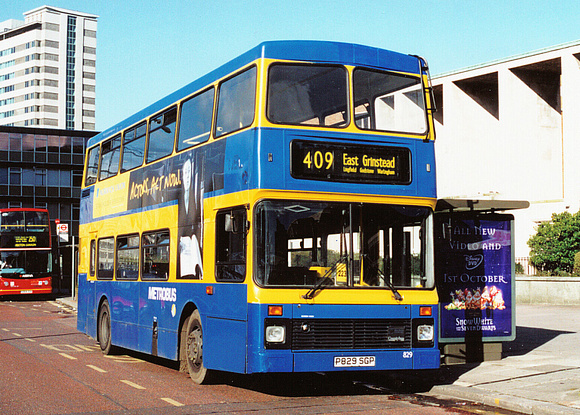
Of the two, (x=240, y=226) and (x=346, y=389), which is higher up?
(x=240, y=226)

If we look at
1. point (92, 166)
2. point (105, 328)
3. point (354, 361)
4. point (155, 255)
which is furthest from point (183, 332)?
point (92, 166)

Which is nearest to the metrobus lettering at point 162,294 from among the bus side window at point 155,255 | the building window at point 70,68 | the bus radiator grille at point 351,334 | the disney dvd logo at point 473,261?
the bus side window at point 155,255

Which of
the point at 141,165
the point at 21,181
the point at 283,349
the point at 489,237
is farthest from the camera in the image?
the point at 21,181

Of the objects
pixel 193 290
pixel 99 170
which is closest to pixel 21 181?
pixel 99 170

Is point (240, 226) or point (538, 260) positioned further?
point (538, 260)

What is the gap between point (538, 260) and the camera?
34.5 metres

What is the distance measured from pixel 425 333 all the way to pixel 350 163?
2.40 metres

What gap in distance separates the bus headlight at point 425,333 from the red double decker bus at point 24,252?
33.3 metres

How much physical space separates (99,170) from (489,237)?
8668 mm

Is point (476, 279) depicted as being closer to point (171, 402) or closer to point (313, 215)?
point (313, 215)

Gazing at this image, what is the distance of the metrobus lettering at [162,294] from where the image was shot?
41.0 ft

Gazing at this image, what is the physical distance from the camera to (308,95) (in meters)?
10.0

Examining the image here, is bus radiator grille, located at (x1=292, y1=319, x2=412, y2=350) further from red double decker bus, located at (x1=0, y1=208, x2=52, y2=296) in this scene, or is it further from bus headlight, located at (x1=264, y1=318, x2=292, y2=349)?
red double decker bus, located at (x1=0, y1=208, x2=52, y2=296)

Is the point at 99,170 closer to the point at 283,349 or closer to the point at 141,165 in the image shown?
the point at 141,165
